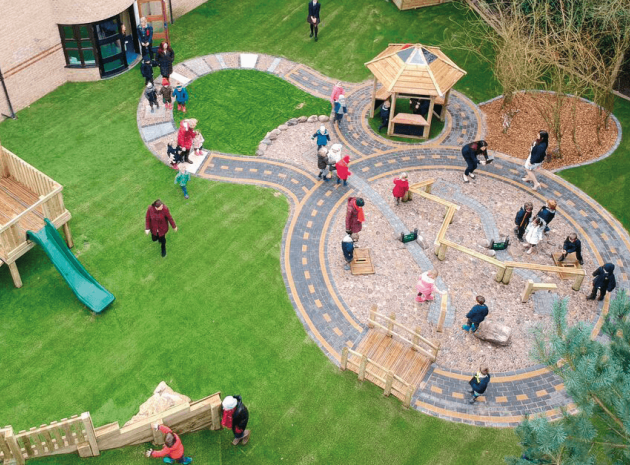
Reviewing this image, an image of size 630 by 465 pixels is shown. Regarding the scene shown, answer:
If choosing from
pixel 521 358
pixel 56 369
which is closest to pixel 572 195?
pixel 521 358

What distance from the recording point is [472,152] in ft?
70.1

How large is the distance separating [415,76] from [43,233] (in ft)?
43.5

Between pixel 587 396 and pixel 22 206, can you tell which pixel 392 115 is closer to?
pixel 22 206

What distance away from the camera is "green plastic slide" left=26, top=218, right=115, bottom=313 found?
1736 cm

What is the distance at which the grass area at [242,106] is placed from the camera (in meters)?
A: 23.1

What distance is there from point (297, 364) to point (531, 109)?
14611mm

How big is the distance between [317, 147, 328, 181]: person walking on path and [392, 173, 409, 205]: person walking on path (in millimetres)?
2466

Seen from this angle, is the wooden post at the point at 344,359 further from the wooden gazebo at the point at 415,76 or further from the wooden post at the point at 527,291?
the wooden gazebo at the point at 415,76

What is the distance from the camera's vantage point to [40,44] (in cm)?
2311

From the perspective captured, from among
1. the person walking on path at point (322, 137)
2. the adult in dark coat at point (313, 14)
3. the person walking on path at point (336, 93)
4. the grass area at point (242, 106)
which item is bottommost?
the grass area at point (242, 106)

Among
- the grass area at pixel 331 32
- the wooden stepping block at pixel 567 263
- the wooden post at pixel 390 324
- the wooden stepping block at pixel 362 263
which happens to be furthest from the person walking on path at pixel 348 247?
the grass area at pixel 331 32

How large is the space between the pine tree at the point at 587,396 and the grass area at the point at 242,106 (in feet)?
48.9

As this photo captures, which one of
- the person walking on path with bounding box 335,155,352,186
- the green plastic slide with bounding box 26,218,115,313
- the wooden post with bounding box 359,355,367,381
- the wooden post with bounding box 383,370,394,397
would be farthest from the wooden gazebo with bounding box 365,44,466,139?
the green plastic slide with bounding box 26,218,115,313

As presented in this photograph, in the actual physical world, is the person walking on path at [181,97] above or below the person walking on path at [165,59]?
below
